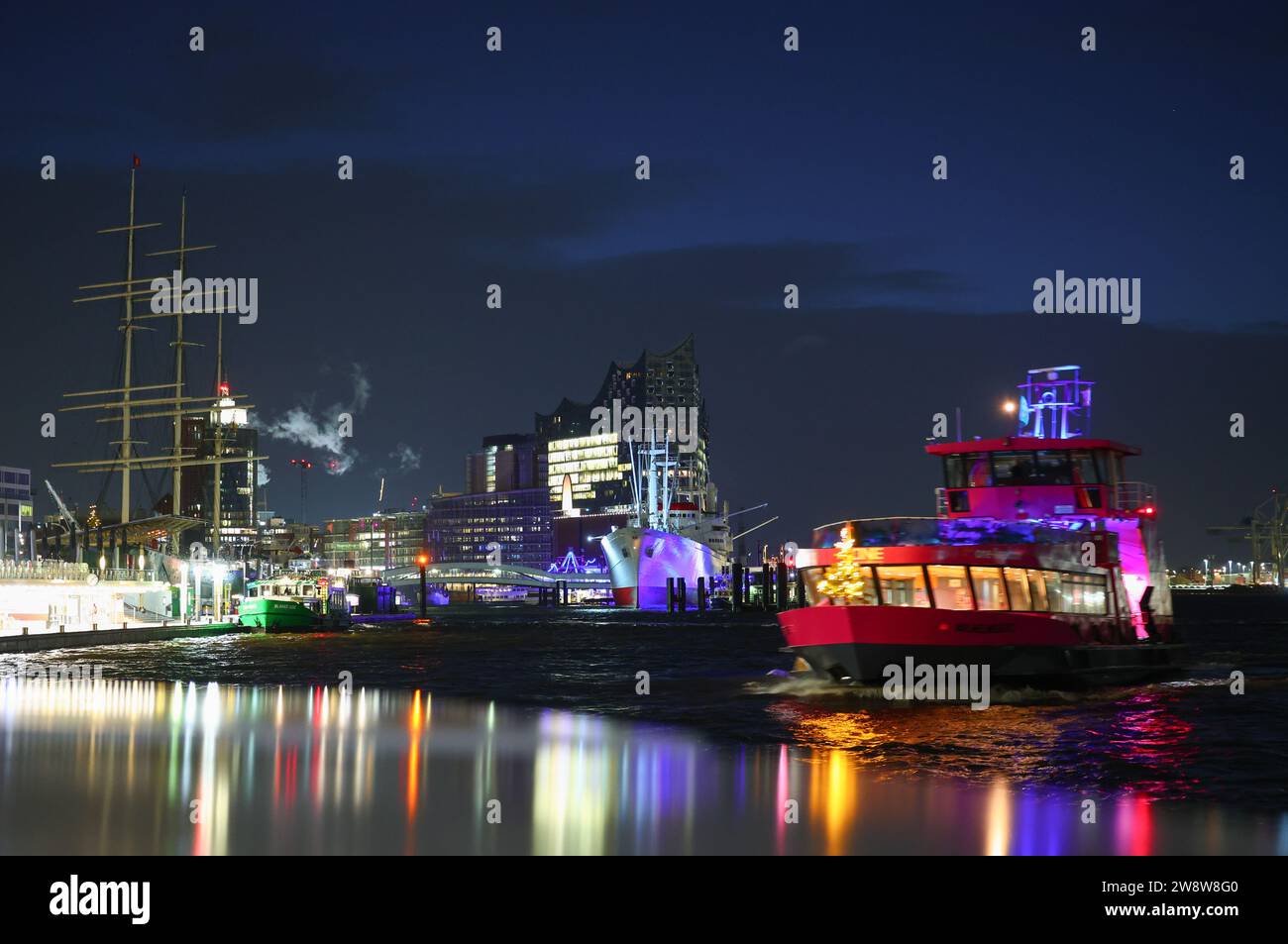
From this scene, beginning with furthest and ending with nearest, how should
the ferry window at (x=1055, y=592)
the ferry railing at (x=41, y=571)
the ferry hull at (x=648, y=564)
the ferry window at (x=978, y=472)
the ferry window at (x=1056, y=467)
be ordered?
the ferry hull at (x=648, y=564) → the ferry railing at (x=41, y=571) → the ferry window at (x=978, y=472) → the ferry window at (x=1056, y=467) → the ferry window at (x=1055, y=592)

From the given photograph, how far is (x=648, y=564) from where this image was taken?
14012 centimetres

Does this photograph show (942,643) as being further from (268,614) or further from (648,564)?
(648,564)

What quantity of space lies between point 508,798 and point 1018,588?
64.4ft

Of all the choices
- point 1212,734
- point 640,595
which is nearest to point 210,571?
point 640,595

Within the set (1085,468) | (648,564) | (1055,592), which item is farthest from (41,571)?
(648,564)

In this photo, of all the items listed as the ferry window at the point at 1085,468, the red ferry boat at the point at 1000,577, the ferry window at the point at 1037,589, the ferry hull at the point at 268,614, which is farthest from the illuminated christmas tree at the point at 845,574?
the ferry hull at the point at 268,614

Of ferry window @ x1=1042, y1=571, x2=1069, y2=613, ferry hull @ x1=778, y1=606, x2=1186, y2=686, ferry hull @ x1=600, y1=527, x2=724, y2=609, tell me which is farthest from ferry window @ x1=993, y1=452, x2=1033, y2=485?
ferry hull @ x1=600, y1=527, x2=724, y2=609

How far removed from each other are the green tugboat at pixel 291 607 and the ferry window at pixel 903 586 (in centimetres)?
6307

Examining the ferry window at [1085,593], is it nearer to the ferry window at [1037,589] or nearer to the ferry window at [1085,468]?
the ferry window at [1037,589]

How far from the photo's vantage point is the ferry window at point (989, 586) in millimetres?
32906

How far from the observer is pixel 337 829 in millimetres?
14719

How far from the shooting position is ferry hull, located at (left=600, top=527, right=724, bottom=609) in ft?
455
